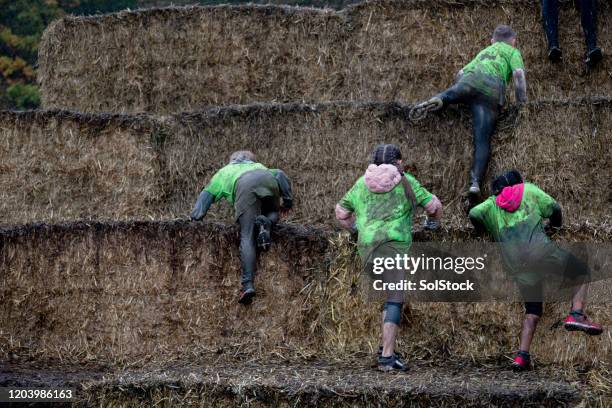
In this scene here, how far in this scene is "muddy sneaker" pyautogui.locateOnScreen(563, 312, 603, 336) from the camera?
11.1 m

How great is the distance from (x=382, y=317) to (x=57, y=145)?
5252 mm

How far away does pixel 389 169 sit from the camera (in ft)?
38.5

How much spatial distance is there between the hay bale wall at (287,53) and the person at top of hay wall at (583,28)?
0.72 ft

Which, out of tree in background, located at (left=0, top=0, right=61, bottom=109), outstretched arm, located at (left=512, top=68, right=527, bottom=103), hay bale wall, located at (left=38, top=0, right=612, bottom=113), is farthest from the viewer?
tree in background, located at (left=0, top=0, right=61, bottom=109)

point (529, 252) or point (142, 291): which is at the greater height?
point (529, 252)

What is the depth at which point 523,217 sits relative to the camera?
11.7 meters

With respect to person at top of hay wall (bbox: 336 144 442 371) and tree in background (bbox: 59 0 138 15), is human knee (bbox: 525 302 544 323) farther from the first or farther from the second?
tree in background (bbox: 59 0 138 15)

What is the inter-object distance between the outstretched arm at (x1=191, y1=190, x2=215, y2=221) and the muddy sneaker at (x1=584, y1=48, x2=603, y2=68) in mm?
5155

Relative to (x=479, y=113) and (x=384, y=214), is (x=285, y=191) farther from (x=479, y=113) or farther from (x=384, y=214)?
(x=479, y=113)

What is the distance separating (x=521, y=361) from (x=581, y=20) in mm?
5529

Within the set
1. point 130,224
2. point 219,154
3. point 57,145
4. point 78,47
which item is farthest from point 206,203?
point 78,47

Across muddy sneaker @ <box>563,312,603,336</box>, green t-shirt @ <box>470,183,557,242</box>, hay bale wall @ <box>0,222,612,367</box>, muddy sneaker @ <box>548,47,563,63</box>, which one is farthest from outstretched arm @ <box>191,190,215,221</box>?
muddy sneaker @ <box>548,47,563,63</box>

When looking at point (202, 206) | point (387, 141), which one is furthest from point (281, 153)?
point (202, 206)

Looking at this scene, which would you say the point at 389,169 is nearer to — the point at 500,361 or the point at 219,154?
the point at 500,361
